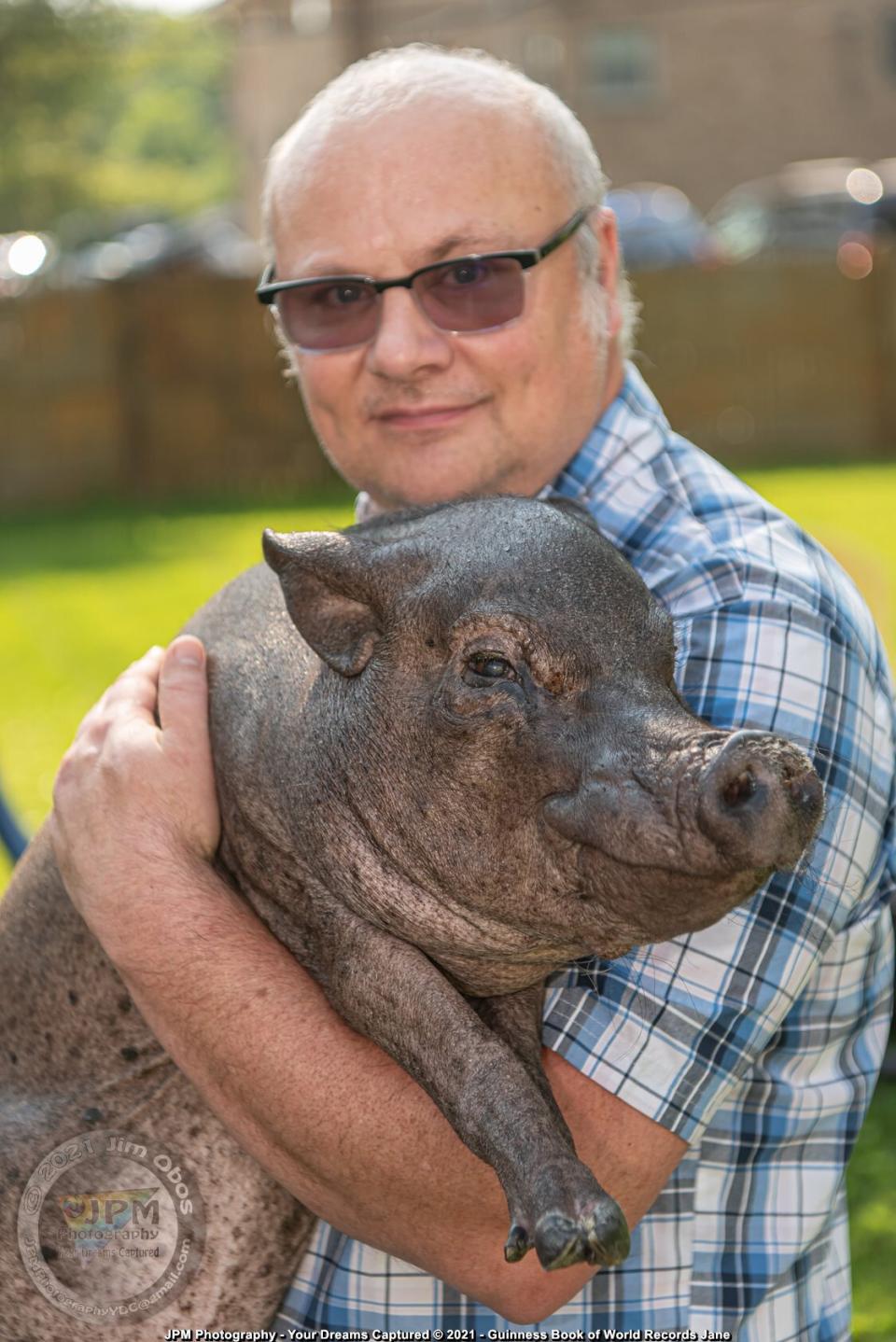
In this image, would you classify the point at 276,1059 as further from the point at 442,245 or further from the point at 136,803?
the point at 442,245

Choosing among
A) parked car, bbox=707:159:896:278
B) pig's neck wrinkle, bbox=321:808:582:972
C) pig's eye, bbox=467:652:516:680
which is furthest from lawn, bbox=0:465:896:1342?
parked car, bbox=707:159:896:278

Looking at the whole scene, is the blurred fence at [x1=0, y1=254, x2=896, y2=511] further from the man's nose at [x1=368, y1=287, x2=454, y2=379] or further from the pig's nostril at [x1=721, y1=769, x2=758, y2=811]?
the pig's nostril at [x1=721, y1=769, x2=758, y2=811]

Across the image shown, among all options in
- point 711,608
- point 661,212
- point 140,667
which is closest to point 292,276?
point 140,667

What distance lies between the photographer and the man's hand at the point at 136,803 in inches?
108

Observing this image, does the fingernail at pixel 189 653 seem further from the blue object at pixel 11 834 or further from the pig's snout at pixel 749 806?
the blue object at pixel 11 834

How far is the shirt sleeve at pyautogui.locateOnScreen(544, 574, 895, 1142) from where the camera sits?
8.26 ft

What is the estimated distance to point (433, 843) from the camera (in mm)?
2471

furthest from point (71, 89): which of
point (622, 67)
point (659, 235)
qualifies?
point (659, 235)

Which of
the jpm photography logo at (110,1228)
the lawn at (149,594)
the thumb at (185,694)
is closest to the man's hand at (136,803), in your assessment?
the thumb at (185,694)

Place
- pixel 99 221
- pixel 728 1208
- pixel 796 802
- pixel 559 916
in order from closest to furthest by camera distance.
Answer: pixel 796 802 → pixel 559 916 → pixel 728 1208 → pixel 99 221

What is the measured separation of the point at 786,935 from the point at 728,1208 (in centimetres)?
51

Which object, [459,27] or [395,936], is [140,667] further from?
[459,27]

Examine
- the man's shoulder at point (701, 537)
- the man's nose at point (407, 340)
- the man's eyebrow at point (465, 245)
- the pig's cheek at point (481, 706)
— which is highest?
the man's eyebrow at point (465, 245)

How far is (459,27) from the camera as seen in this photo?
39.3 meters
